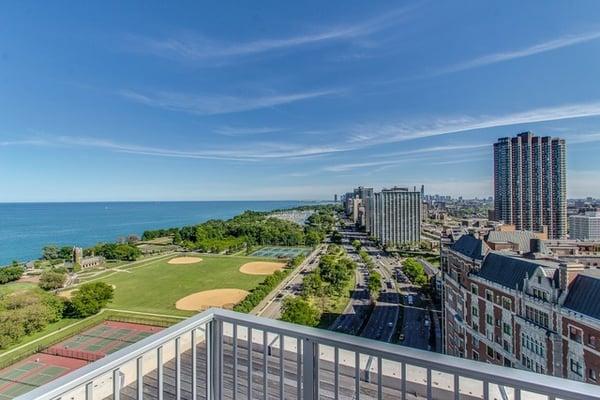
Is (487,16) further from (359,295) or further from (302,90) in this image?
(359,295)

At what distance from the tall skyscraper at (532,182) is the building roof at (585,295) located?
20177mm

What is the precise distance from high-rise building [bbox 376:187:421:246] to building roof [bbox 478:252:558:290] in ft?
87.0

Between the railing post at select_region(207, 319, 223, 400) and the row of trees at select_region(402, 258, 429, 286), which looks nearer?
the railing post at select_region(207, 319, 223, 400)

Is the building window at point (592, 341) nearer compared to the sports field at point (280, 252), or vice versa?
the building window at point (592, 341)

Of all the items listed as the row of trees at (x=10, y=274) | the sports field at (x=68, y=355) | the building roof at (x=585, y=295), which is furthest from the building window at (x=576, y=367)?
the row of trees at (x=10, y=274)

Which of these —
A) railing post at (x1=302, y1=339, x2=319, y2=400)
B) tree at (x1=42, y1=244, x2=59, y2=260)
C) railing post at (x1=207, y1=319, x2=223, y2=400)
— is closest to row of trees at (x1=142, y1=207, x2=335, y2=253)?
tree at (x1=42, y1=244, x2=59, y2=260)

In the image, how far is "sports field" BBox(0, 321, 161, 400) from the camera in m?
8.26

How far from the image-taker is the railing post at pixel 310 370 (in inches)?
41.7

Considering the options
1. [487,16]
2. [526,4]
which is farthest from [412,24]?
[526,4]

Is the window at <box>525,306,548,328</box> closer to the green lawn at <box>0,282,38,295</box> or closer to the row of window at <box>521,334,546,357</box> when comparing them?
the row of window at <box>521,334,546,357</box>

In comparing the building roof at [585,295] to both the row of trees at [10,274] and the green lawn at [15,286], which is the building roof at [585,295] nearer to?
the green lawn at [15,286]

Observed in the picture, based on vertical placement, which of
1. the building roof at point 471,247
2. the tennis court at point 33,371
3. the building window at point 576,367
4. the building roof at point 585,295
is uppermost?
the building roof at point 471,247

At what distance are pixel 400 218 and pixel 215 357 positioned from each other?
34462 millimetres

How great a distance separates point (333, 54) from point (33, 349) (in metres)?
13.9
